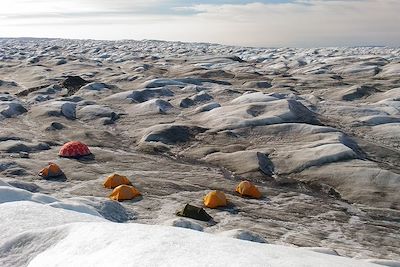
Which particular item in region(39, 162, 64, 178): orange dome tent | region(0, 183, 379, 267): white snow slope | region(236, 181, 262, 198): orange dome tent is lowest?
region(236, 181, 262, 198): orange dome tent

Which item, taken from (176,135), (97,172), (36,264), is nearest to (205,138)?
(176,135)

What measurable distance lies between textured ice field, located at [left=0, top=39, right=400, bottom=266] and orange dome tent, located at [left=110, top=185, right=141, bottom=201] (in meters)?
0.25

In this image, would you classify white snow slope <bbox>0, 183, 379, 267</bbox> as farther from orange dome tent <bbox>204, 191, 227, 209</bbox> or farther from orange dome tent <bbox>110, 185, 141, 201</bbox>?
orange dome tent <bbox>204, 191, 227, 209</bbox>

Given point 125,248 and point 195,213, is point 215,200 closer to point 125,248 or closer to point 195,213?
point 195,213

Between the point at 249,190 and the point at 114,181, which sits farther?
the point at 114,181

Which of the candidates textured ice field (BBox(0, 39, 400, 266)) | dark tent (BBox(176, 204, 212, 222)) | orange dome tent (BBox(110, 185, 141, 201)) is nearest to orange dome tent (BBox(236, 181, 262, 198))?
textured ice field (BBox(0, 39, 400, 266))

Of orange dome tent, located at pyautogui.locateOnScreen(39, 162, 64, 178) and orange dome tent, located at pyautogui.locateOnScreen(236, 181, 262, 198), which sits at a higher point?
orange dome tent, located at pyautogui.locateOnScreen(39, 162, 64, 178)

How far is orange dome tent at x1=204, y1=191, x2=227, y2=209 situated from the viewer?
12136mm

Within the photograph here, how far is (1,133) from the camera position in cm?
1934

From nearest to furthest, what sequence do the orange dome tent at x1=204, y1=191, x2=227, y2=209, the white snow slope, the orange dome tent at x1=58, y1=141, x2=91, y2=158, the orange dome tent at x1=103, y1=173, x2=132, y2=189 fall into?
the white snow slope < the orange dome tent at x1=204, y1=191, x2=227, y2=209 < the orange dome tent at x1=103, y1=173, x2=132, y2=189 < the orange dome tent at x1=58, y1=141, x2=91, y2=158

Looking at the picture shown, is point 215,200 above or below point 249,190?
above

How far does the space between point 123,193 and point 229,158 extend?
16.7 feet

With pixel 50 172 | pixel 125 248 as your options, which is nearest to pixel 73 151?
pixel 50 172

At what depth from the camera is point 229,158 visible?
1645cm
